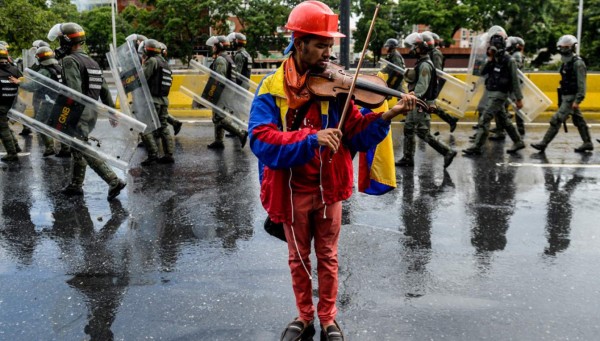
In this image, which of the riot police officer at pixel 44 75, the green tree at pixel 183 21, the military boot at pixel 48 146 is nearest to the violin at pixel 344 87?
the riot police officer at pixel 44 75

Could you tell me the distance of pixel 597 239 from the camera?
17.6ft

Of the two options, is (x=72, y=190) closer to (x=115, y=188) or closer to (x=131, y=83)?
(x=115, y=188)

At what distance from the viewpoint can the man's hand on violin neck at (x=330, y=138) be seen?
112 inches

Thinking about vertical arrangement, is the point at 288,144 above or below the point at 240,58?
below

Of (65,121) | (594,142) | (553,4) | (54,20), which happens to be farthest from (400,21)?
(65,121)

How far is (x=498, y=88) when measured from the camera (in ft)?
31.1

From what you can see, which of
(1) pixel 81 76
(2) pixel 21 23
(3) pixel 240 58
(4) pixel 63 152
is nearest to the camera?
(1) pixel 81 76

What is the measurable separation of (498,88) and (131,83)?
18.1 feet

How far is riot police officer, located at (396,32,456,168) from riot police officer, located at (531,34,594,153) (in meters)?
2.14

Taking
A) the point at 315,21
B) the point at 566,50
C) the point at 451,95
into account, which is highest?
the point at 315,21

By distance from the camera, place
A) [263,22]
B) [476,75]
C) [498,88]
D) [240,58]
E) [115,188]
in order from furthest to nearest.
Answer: [263,22] < [476,75] < [240,58] < [498,88] < [115,188]

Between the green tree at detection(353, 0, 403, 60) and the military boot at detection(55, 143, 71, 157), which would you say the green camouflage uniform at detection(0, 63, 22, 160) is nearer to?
the military boot at detection(55, 143, 71, 157)

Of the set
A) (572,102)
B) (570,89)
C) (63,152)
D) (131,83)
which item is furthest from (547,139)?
(63,152)

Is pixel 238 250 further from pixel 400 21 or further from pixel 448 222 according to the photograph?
pixel 400 21
